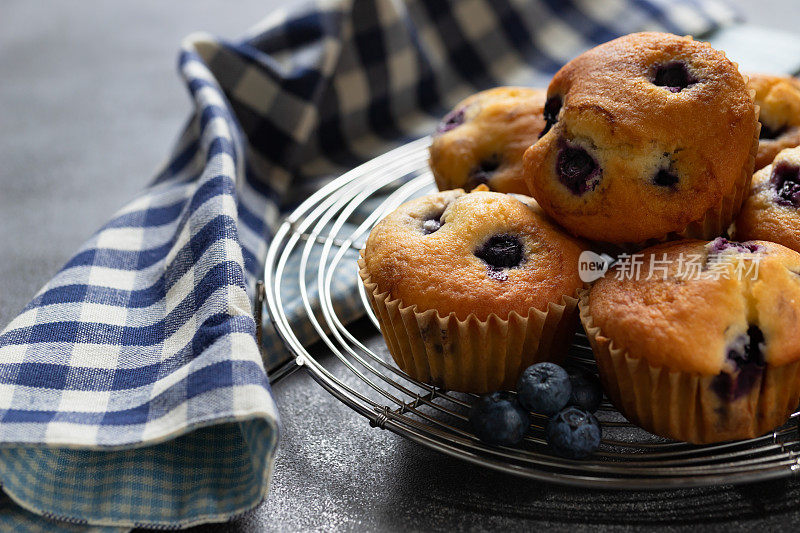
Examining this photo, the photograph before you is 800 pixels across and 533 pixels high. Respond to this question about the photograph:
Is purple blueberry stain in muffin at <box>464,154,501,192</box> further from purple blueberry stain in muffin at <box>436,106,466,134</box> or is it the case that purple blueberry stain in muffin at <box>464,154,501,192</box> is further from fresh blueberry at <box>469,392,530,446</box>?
fresh blueberry at <box>469,392,530,446</box>

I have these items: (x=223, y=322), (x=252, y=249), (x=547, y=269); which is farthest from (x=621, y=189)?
(x=252, y=249)

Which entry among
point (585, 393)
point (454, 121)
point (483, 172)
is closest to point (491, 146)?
point (483, 172)

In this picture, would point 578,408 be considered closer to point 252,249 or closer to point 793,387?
point 793,387

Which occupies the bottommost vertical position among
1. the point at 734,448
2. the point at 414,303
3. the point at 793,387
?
the point at 734,448

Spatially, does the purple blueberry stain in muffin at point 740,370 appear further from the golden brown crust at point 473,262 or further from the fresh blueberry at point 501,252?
the fresh blueberry at point 501,252

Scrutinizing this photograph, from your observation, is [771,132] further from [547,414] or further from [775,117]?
[547,414]

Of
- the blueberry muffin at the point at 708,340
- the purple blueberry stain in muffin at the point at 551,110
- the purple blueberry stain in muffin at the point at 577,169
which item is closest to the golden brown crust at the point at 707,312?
the blueberry muffin at the point at 708,340
